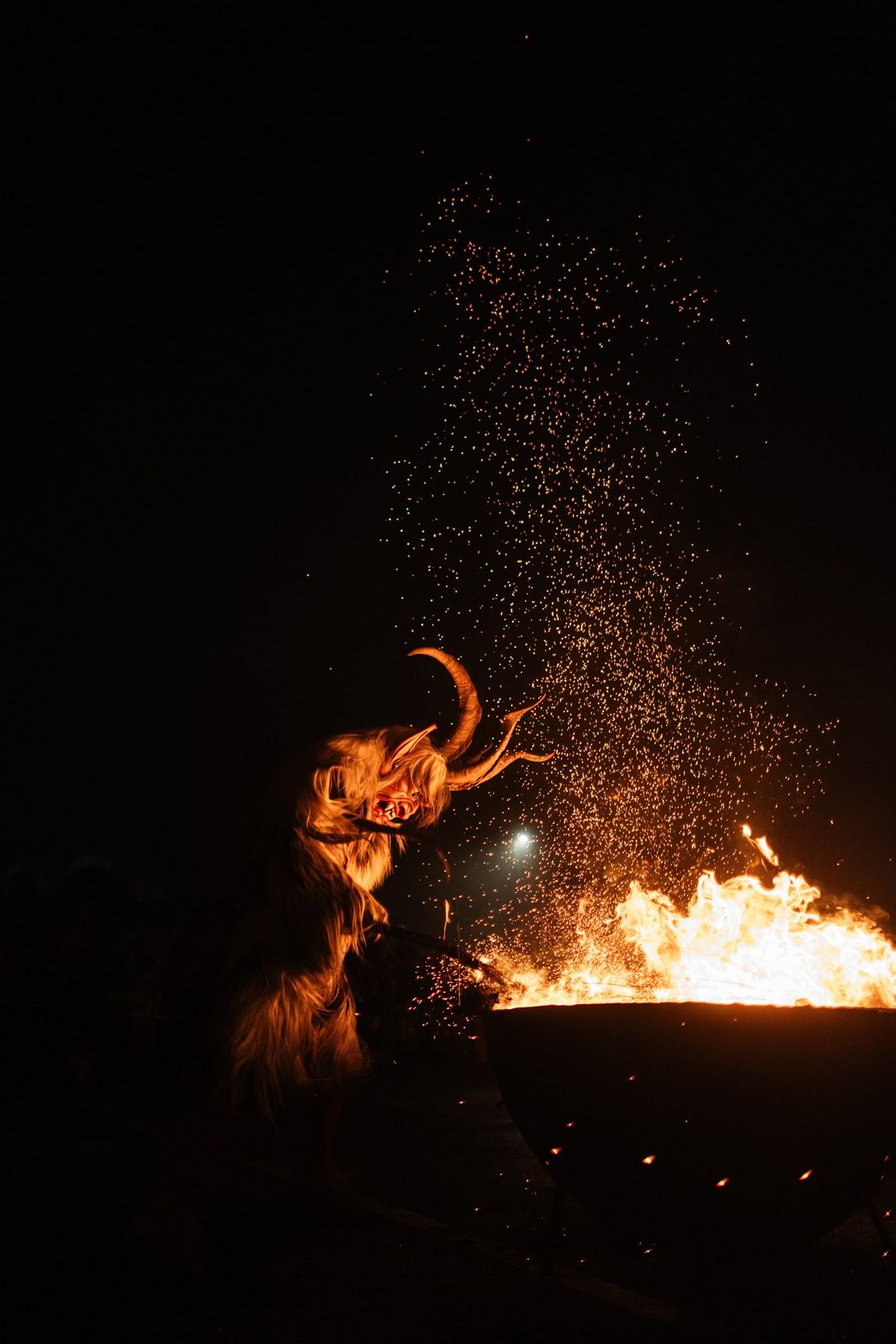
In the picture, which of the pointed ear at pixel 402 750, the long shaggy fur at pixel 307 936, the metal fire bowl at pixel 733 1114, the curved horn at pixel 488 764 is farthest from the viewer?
the curved horn at pixel 488 764

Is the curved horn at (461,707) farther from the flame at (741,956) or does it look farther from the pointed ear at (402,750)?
the flame at (741,956)

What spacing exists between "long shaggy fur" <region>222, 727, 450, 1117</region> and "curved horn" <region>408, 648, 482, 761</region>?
A: 1.30 feet

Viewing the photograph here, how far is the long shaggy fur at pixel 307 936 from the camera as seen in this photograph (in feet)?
11.5

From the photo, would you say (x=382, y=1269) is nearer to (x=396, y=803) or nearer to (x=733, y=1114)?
(x=733, y=1114)

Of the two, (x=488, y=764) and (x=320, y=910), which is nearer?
(x=320, y=910)

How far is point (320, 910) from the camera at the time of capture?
3.67 m

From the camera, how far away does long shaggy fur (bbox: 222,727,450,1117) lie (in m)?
3.50

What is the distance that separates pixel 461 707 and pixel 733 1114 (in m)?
2.15

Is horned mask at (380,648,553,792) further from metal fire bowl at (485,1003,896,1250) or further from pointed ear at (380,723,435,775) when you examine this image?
metal fire bowl at (485,1003,896,1250)

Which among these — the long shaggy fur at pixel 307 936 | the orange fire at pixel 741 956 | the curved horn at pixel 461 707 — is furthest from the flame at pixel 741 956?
the curved horn at pixel 461 707

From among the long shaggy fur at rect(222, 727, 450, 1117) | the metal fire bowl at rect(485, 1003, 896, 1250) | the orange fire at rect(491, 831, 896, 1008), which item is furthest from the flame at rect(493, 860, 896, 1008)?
the long shaggy fur at rect(222, 727, 450, 1117)

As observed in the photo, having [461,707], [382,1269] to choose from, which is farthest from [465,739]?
[382,1269]

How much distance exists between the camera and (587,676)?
658 centimetres

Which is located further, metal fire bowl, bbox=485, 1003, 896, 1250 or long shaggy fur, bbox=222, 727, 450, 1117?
long shaggy fur, bbox=222, 727, 450, 1117
